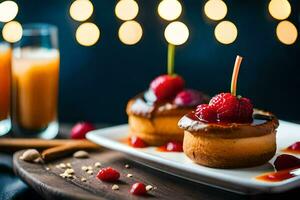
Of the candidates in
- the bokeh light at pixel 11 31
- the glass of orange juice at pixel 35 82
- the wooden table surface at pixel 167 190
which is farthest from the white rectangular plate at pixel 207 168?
the bokeh light at pixel 11 31

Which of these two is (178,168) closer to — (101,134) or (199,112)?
(199,112)

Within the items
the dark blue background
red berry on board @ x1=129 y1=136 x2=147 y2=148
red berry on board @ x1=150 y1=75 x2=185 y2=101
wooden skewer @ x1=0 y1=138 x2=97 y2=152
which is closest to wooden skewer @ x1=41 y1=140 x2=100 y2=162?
wooden skewer @ x1=0 y1=138 x2=97 y2=152

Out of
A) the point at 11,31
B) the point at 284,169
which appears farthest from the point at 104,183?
the point at 11,31

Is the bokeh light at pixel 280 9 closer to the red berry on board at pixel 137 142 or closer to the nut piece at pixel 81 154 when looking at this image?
the red berry on board at pixel 137 142

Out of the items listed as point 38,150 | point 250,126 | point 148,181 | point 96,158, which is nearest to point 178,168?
point 148,181

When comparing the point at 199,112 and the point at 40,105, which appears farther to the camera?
the point at 40,105

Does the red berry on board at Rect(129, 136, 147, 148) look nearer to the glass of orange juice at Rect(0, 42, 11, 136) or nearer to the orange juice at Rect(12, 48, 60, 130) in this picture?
the orange juice at Rect(12, 48, 60, 130)
